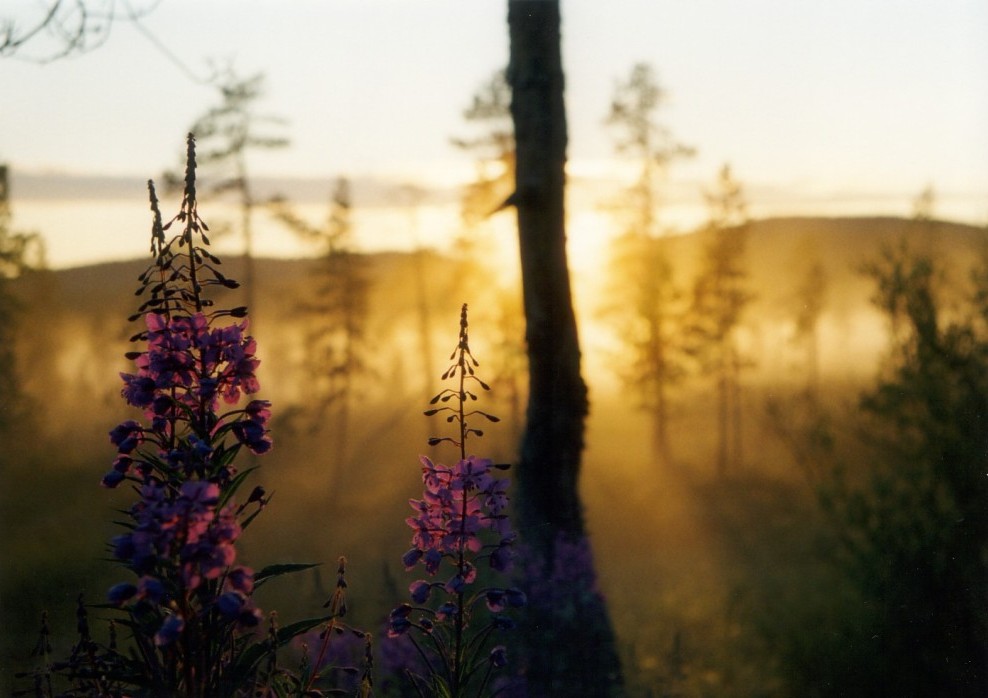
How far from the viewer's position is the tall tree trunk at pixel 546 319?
7.55m

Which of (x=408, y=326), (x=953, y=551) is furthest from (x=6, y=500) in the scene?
(x=953, y=551)

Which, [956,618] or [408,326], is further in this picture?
[408,326]

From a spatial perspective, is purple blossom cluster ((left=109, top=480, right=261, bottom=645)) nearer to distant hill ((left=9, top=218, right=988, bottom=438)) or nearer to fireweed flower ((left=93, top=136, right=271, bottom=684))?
fireweed flower ((left=93, top=136, right=271, bottom=684))

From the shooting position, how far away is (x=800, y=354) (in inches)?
2002

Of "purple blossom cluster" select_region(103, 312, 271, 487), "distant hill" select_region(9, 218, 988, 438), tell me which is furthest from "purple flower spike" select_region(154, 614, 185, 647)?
"distant hill" select_region(9, 218, 988, 438)

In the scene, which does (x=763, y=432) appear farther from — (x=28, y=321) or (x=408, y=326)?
(x=28, y=321)

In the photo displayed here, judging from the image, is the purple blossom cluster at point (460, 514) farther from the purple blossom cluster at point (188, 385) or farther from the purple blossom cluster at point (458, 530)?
the purple blossom cluster at point (188, 385)

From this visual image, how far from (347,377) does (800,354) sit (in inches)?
1163

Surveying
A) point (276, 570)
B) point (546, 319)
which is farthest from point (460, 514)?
point (546, 319)

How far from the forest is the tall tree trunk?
25 millimetres

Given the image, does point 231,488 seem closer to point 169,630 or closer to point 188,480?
point 188,480

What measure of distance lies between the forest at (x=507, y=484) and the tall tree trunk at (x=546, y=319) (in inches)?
1.0

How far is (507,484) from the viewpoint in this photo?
4035 millimetres

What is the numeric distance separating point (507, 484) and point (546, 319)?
365 cm
